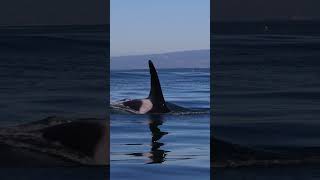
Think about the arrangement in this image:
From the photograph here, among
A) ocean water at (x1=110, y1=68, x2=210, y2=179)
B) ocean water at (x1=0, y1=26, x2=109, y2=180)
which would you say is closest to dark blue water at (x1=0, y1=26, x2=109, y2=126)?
ocean water at (x1=0, y1=26, x2=109, y2=180)

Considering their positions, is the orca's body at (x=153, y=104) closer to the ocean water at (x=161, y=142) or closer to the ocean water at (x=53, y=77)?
the ocean water at (x=161, y=142)

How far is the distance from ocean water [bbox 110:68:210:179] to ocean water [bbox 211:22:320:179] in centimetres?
38

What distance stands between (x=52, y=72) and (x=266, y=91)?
2.30 metres

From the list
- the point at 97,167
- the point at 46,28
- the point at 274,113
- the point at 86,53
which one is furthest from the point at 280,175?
the point at 46,28

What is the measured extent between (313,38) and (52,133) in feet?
9.96

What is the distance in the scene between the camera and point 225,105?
6895mm

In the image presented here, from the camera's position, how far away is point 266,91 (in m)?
6.93

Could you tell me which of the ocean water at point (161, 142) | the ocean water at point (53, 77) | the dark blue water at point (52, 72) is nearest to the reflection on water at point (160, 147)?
the ocean water at point (161, 142)

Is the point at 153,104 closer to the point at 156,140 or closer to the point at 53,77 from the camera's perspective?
the point at 156,140

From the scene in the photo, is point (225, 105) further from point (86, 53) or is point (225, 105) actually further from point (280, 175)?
point (86, 53)

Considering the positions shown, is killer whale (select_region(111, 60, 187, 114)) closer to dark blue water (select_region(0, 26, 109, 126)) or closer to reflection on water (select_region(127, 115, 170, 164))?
reflection on water (select_region(127, 115, 170, 164))

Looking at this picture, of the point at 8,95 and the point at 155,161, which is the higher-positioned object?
the point at 8,95

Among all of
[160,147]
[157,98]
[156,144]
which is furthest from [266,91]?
[157,98]

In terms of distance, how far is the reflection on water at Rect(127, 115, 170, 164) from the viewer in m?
8.90
